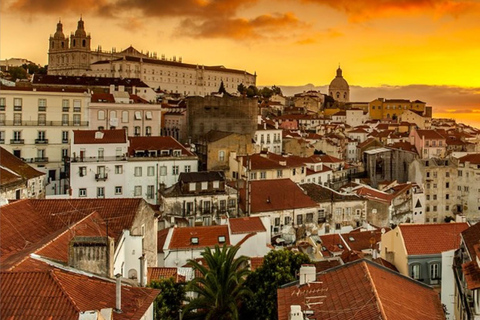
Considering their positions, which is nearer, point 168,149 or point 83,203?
point 83,203

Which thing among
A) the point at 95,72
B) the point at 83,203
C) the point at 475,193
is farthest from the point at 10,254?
the point at 95,72

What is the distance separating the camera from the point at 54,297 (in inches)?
382

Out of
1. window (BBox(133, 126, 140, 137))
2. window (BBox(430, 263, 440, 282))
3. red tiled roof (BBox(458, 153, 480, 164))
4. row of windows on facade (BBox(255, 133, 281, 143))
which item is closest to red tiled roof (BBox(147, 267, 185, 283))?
window (BBox(430, 263, 440, 282))

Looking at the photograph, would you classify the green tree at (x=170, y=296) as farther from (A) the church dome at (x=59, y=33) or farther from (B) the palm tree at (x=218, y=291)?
(A) the church dome at (x=59, y=33)

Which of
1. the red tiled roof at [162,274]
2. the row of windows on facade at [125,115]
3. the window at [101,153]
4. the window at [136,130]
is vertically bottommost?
the red tiled roof at [162,274]

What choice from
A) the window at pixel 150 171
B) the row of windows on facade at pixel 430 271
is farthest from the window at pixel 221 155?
the row of windows on facade at pixel 430 271

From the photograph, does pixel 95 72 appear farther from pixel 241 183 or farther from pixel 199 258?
pixel 199 258

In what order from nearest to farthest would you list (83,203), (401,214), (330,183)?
1. (83,203)
2. (401,214)
3. (330,183)

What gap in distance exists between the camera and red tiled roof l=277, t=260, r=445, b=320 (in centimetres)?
1263

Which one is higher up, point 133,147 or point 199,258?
point 133,147

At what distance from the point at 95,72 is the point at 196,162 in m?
85.1

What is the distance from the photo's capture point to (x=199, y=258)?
28.0 metres

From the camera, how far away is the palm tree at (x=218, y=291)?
1884 cm

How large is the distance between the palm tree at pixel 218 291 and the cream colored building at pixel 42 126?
88.1 ft
